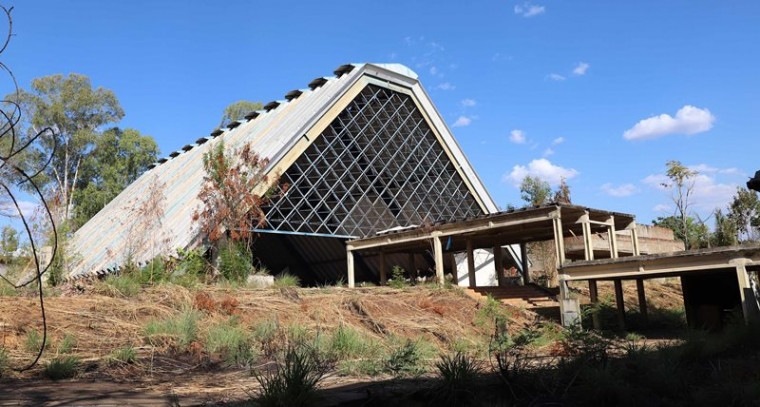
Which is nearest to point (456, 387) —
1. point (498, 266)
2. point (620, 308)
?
point (620, 308)

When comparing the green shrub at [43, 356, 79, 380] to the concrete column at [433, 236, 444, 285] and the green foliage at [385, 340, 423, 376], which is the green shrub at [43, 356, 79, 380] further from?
the concrete column at [433, 236, 444, 285]

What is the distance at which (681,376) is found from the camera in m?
6.67

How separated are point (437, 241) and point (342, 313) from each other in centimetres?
872

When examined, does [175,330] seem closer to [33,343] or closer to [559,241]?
[33,343]

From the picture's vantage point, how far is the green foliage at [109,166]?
140 feet

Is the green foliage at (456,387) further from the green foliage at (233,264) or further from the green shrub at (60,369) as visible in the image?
the green foliage at (233,264)

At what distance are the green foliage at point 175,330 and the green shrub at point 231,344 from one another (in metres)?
0.32

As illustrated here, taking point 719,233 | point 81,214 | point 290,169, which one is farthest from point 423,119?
point 81,214

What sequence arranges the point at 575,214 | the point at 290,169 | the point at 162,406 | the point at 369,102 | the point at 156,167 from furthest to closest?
the point at 156,167 < the point at 369,102 < the point at 290,169 < the point at 575,214 < the point at 162,406

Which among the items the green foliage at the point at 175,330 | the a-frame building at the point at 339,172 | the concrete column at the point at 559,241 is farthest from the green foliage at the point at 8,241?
the concrete column at the point at 559,241

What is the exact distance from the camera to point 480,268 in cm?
3102

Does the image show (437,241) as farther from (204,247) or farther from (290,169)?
(204,247)

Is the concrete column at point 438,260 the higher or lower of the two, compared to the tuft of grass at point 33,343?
higher

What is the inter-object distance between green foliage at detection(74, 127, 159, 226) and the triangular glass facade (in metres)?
23.4
